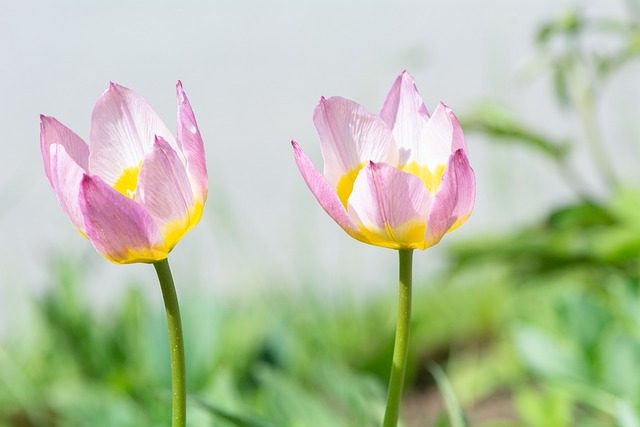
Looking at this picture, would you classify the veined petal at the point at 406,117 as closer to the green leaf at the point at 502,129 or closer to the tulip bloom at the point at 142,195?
the tulip bloom at the point at 142,195

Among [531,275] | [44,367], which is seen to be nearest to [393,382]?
[531,275]

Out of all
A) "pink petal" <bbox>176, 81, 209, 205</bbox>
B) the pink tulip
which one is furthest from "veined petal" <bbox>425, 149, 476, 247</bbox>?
"pink petal" <bbox>176, 81, 209, 205</bbox>

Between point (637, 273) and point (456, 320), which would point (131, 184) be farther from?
point (456, 320)

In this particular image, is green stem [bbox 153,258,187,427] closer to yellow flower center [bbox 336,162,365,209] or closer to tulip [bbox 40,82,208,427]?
tulip [bbox 40,82,208,427]

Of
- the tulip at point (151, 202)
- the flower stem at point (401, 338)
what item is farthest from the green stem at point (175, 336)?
the flower stem at point (401, 338)

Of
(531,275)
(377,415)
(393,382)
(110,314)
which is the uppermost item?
(531,275)

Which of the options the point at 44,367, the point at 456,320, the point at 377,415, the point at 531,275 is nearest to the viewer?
the point at 377,415

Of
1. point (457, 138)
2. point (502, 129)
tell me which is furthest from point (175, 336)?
point (502, 129)

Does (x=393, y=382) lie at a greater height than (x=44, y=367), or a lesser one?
lesser
